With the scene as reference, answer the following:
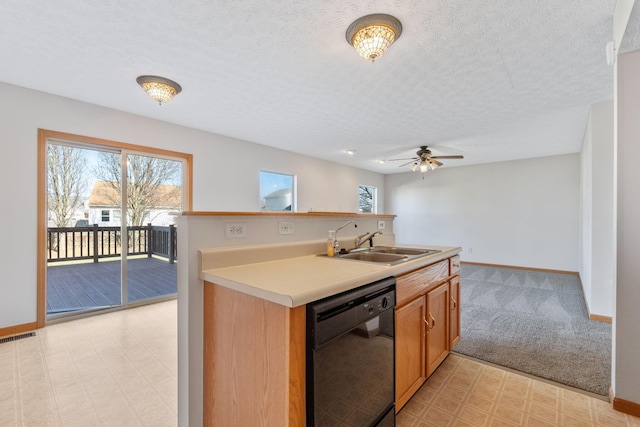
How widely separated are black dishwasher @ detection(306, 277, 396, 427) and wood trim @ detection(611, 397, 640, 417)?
56.1 inches

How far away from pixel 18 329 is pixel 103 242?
113 centimetres

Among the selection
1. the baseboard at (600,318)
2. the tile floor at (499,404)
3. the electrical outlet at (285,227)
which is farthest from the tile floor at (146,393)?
the baseboard at (600,318)

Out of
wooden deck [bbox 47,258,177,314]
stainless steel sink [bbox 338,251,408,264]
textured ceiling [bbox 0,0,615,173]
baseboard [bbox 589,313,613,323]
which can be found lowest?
baseboard [bbox 589,313,613,323]

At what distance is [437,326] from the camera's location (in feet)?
6.77

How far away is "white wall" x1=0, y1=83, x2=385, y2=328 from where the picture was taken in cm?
280

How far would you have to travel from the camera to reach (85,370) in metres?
2.15

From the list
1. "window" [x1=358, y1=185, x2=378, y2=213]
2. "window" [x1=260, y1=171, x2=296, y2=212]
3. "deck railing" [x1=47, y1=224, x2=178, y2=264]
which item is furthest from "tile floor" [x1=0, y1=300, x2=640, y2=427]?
"window" [x1=358, y1=185, x2=378, y2=213]

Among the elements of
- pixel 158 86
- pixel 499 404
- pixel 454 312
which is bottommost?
pixel 499 404

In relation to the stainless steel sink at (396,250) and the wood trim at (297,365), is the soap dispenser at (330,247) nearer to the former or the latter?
the stainless steel sink at (396,250)

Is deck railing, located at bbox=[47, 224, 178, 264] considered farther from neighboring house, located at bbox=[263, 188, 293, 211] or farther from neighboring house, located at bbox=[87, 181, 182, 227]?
neighboring house, located at bbox=[263, 188, 293, 211]

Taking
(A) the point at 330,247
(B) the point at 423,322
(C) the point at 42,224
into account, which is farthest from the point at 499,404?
(C) the point at 42,224

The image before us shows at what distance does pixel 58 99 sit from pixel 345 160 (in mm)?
4794

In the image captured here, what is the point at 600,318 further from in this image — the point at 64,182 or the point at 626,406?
the point at 64,182

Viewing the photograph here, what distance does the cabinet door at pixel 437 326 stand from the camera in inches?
74.9
